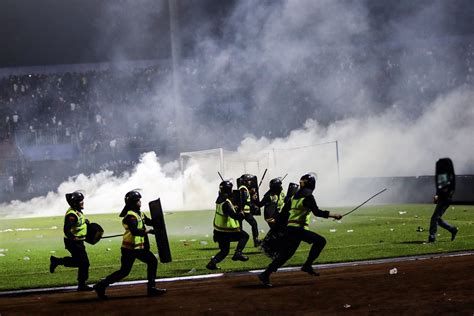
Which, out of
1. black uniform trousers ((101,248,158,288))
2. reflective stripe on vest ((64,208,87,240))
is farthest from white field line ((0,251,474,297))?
black uniform trousers ((101,248,158,288))

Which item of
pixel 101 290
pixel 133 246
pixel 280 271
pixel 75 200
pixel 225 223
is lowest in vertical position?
pixel 280 271

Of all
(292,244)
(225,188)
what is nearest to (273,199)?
(225,188)

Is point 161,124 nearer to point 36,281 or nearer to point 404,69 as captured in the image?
point 404,69

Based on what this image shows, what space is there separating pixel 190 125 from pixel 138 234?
52.2 meters

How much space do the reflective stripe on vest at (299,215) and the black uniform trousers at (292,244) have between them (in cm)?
8

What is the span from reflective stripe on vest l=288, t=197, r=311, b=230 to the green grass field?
2.76m

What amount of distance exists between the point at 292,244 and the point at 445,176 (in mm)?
6066

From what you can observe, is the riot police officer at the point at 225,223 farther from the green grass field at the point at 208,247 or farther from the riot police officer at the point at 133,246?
the riot police officer at the point at 133,246

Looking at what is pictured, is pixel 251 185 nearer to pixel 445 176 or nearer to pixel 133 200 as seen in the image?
pixel 133 200

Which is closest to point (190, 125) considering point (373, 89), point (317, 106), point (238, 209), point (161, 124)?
point (161, 124)

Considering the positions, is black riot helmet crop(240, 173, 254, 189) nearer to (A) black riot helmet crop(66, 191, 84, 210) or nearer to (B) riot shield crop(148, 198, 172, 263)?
(A) black riot helmet crop(66, 191, 84, 210)

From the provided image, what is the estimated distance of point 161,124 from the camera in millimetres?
64438

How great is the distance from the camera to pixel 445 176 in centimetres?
644

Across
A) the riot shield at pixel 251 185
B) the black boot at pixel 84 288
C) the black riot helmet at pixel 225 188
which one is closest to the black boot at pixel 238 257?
the black riot helmet at pixel 225 188
